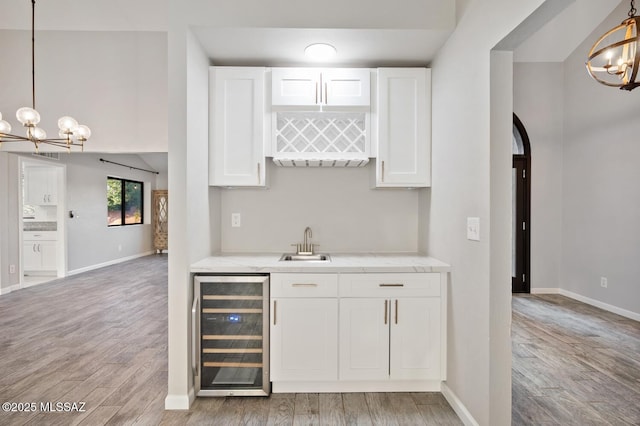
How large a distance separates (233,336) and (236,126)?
1535 mm

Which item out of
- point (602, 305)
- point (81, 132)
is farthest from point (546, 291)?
point (81, 132)

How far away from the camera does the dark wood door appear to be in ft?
15.3

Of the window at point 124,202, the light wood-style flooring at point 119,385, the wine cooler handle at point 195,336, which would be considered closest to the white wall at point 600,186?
the light wood-style flooring at point 119,385

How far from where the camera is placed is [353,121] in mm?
2502

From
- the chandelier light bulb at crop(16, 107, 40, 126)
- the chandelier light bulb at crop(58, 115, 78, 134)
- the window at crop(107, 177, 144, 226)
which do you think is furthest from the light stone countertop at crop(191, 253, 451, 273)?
the window at crop(107, 177, 144, 226)

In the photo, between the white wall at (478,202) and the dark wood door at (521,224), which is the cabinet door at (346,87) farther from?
the dark wood door at (521,224)

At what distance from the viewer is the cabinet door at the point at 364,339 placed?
214cm

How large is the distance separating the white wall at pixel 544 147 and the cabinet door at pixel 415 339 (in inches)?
137

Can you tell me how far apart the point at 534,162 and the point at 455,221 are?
3541 millimetres

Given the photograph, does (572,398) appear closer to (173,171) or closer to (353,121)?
(353,121)

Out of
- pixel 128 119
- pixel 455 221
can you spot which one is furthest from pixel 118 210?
pixel 455 221

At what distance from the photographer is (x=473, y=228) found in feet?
5.93

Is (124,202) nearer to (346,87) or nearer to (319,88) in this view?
(319,88)

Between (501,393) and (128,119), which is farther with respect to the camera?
(128,119)
